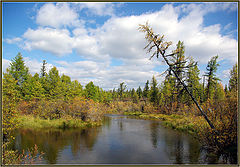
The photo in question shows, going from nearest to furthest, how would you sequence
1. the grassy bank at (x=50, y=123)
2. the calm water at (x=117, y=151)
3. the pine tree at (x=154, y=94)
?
the calm water at (x=117, y=151)
the grassy bank at (x=50, y=123)
the pine tree at (x=154, y=94)

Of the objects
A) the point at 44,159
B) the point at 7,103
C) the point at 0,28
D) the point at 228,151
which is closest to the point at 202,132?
the point at 228,151

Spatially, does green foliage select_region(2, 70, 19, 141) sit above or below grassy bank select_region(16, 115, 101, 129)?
above

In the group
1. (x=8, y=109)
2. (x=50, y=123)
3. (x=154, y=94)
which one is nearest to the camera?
(x=8, y=109)

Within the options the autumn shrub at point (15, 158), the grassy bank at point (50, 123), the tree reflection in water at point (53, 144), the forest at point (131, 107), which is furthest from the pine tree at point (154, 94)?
the autumn shrub at point (15, 158)

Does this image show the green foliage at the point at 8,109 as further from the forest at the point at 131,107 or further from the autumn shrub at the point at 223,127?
the autumn shrub at the point at 223,127

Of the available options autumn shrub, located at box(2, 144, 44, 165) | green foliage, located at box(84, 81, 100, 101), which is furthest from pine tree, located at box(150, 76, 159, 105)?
autumn shrub, located at box(2, 144, 44, 165)

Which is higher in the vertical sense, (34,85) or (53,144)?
(34,85)

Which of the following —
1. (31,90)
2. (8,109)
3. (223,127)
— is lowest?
(223,127)

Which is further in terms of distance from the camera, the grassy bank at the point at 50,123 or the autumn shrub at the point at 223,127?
the grassy bank at the point at 50,123

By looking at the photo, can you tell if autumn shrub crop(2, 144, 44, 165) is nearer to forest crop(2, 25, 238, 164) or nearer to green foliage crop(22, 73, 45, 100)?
forest crop(2, 25, 238, 164)

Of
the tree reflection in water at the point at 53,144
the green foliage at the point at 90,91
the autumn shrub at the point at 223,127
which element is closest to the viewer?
the autumn shrub at the point at 223,127

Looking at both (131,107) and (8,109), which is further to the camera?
(131,107)

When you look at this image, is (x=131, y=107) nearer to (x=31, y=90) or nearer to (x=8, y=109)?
(x=31, y=90)

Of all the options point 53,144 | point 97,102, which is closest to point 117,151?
point 53,144
